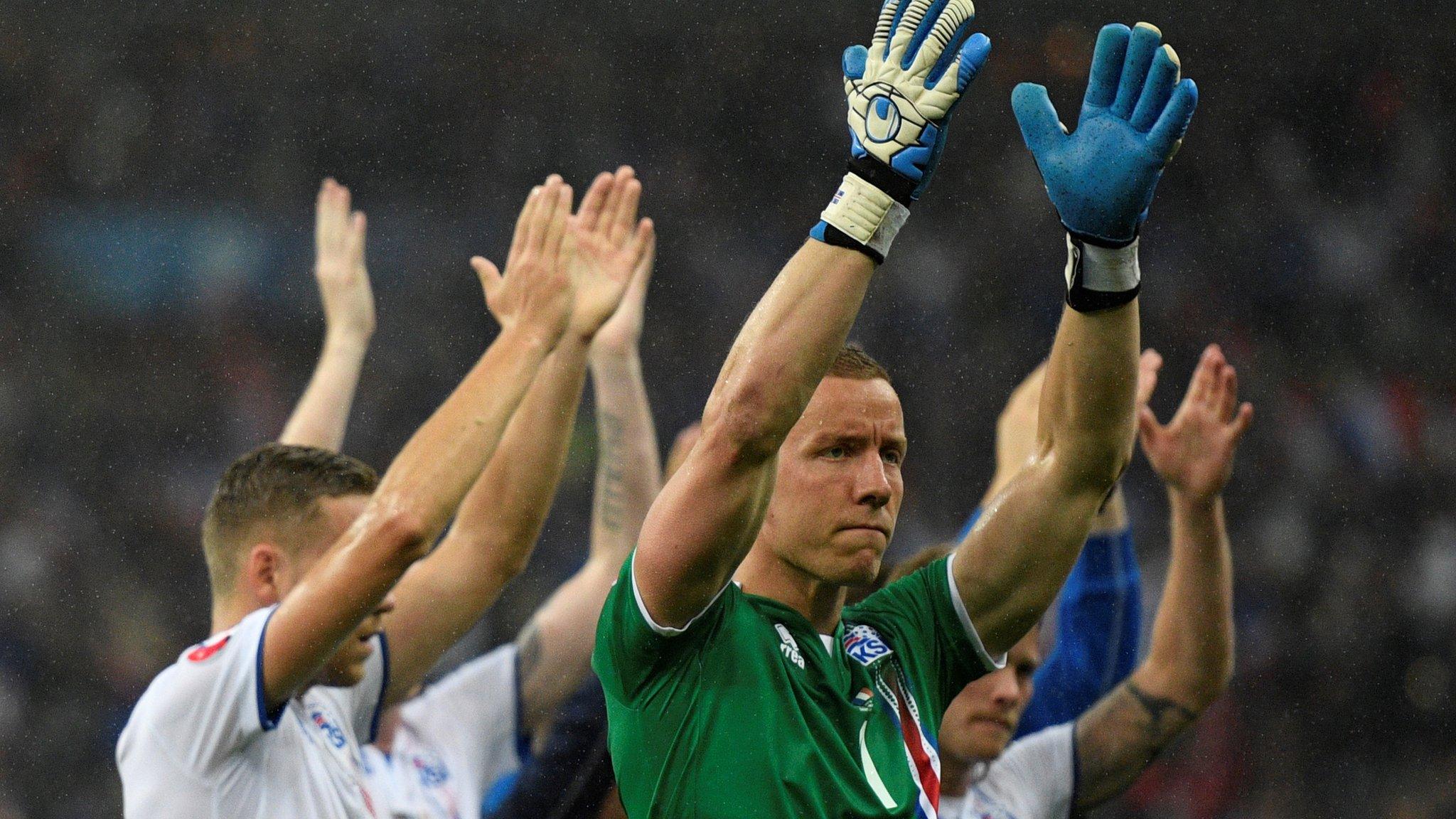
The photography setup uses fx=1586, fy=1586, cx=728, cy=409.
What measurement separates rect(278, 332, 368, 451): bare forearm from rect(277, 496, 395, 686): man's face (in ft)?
3.90

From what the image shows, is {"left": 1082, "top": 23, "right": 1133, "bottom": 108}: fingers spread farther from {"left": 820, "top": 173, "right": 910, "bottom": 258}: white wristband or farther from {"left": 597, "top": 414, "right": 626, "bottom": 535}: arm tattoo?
{"left": 597, "top": 414, "right": 626, "bottom": 535}: arm tattoo

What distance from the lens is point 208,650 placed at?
9.91ft

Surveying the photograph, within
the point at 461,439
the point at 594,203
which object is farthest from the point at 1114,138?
the point at 594,203

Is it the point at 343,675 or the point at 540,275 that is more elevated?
the point at 540,275

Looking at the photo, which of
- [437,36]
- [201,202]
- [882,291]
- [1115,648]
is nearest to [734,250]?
[882,291]

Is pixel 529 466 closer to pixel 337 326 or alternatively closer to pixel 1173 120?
pixel 337 326

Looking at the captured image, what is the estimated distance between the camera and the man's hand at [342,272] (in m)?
4.87

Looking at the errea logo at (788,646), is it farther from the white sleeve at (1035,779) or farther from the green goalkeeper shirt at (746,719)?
the white sleeve at (1035,779)

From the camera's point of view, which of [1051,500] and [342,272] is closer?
[1051,500]

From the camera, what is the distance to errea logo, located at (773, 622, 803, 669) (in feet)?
8.25

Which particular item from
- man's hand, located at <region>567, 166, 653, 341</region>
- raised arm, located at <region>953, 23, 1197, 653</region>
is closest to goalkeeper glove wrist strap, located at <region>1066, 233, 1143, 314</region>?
raised arm, located at <region>953, 23, 1197, 653</region>

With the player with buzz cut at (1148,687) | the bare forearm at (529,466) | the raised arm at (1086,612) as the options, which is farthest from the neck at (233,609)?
the raised arm at (1086,612)

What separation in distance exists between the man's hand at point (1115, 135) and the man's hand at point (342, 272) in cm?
287

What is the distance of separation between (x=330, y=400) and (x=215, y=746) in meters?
1.83
